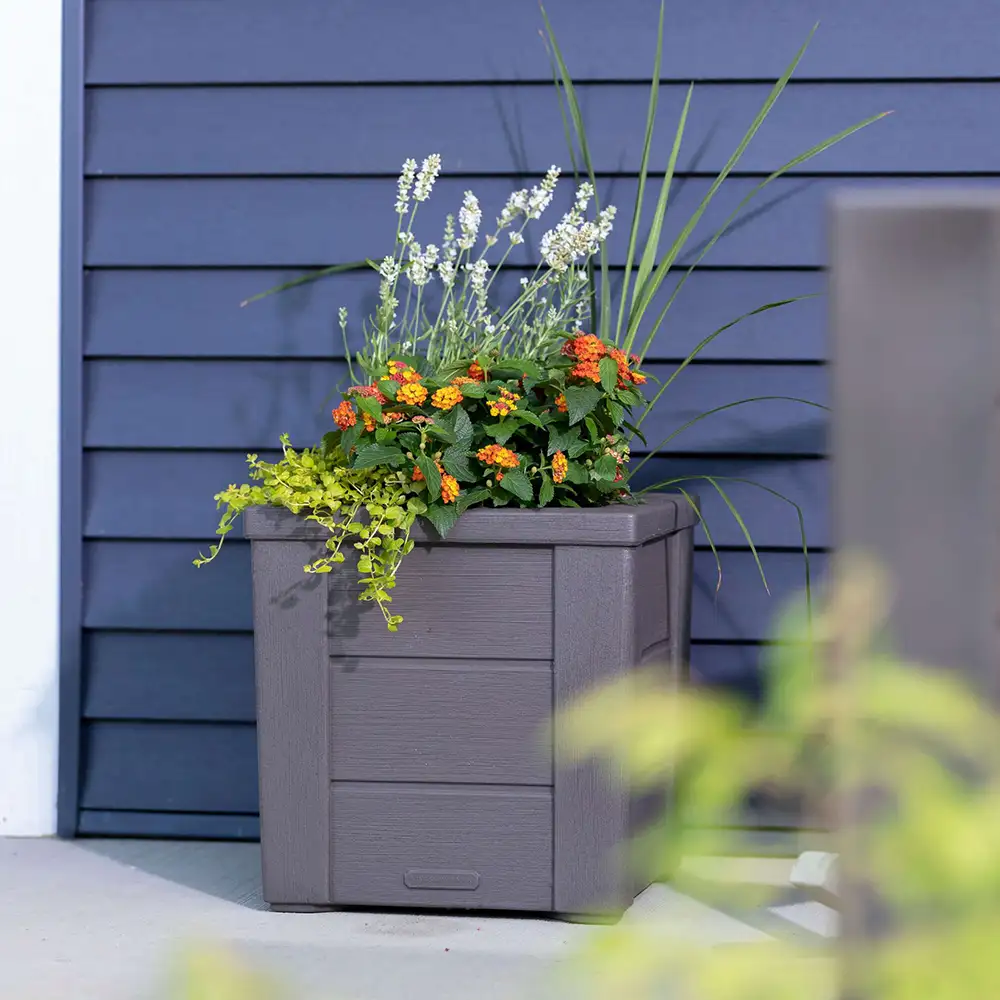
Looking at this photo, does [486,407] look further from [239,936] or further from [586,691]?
[239,936]

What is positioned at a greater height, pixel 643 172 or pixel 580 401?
pixel 643 172

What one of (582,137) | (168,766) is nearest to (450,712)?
(168,766)

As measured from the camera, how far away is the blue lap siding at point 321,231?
2.16 meters

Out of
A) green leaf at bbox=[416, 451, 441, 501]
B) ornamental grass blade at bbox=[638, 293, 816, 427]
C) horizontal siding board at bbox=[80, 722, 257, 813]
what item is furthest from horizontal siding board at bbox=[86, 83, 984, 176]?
horizontal siding board at bbox=[80, 722, 257, 813]

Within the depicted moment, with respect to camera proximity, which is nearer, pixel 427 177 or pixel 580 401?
pixel 580 401

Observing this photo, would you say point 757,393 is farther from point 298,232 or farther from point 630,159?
point 298,232

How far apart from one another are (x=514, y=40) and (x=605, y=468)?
2.81 feet

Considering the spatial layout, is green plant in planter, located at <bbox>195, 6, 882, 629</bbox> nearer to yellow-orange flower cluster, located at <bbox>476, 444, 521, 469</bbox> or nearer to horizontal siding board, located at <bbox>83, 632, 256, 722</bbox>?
yellow-orange flower cluster, located at <bbox>476, 444, 521, 469</bbox>

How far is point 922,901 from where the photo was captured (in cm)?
33

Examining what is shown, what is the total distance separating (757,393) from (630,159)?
1.52 ft

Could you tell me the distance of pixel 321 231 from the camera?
222cm

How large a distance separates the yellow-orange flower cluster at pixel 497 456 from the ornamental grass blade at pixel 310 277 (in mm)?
598

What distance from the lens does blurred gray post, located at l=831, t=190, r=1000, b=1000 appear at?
369mm

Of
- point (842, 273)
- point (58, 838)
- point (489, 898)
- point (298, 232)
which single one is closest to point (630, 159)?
point (298, 232)
